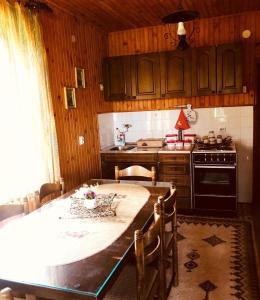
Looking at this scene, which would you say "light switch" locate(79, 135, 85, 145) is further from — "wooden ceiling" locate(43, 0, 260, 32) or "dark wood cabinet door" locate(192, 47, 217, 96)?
"dark wood cabinet door" locate(192, 47, 217, 96)

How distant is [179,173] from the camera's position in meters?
4.04

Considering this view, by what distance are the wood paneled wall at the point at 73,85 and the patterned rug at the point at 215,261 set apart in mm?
1476

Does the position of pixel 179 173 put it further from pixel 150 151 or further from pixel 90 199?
pixel 90 199

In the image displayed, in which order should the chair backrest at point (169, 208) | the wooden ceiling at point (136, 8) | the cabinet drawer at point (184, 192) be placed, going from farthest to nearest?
the cabinet drawer at point (184, 192) → the wooden ceiling at point (136, 8) → the chair backrest at point (169, 208)

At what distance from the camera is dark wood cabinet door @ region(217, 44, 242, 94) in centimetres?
387

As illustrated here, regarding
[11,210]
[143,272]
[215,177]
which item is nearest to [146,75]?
[215,177]

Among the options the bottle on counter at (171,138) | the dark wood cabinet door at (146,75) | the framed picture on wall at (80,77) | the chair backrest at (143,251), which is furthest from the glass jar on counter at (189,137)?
the chair backrest at (143,251)

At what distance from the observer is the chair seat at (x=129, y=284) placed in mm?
1756

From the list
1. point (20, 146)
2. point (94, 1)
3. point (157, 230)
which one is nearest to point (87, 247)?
point (157, 230)

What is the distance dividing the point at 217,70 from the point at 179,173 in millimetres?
1419

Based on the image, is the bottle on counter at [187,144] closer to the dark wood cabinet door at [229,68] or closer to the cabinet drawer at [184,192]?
the cabinet drawer at [184,192]

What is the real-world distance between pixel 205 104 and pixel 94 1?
2.08m

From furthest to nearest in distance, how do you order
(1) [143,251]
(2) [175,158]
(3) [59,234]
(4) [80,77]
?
(2) [175,158], (4) [80,77], (3) [59,234], (1) [143,251]

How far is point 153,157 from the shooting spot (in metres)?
4.11
